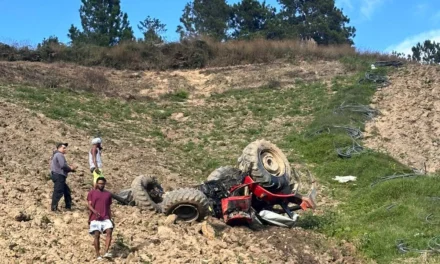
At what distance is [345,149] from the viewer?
1814 cm

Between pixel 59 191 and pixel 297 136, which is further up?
pixel 297 136

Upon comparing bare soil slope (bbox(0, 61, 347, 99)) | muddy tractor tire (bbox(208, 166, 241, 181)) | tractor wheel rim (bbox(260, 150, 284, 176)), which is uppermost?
bare soil slope (bbox(0, 61, 347, 99))

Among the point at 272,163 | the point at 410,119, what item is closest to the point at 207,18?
the point at 410,119

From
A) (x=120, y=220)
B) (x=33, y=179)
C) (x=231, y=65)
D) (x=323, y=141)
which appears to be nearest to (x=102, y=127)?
(x=323, y=141)

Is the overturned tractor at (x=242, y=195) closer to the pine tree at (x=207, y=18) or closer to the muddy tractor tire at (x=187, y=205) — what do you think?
the muddy tractor tire at (x=187, y=205)

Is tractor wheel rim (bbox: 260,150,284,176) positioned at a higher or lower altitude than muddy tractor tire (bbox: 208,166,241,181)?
higher

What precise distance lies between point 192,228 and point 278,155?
273 centimetres

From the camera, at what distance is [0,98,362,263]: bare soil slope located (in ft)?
27.0

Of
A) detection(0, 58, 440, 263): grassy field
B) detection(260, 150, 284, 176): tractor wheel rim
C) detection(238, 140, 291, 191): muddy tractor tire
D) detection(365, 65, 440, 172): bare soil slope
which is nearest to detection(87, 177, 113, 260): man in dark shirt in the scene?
detection(238, 140, 291, 191): muddy tractor tire

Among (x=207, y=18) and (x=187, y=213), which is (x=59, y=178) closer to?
(x=187, y=213)

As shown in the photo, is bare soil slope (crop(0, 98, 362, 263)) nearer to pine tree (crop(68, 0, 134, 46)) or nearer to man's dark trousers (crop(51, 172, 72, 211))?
man's dark trousers (crop(51, 172, 72, 211))

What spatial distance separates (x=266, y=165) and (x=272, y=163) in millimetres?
226

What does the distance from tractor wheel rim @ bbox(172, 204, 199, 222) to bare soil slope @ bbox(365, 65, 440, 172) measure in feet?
31.6

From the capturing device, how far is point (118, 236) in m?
8.92
